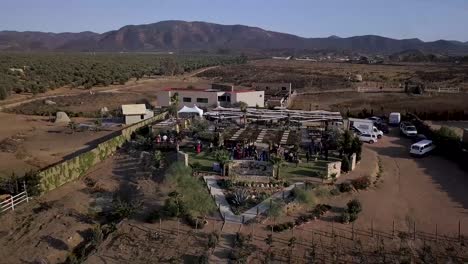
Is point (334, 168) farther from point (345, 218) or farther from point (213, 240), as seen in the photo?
point (213, 240)

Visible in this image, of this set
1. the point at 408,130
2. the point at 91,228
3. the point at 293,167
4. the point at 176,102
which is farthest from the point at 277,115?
the point at 91,228

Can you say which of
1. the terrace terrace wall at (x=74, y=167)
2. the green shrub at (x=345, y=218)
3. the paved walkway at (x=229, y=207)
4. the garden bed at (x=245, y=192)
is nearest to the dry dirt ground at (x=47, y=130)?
the terrace terrace wall at (x=74, y=167)

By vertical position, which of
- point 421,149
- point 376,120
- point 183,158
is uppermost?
point 183,158

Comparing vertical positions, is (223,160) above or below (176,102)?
below

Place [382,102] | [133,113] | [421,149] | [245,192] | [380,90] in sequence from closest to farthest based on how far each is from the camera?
[245,192], [421,149], [133,113], [382,102], [380,90]

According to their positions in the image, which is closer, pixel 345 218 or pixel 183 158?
pixel 345 218

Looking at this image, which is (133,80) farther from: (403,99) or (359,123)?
(359,123)

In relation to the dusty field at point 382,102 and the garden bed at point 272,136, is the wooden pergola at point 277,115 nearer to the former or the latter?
the garden bed at point 272,136
